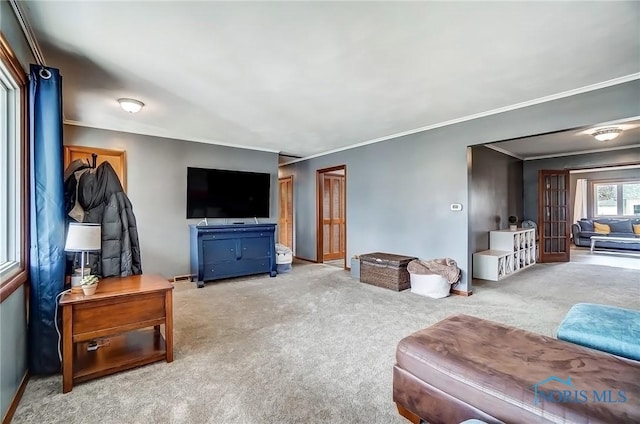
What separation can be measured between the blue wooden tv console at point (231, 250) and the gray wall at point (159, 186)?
0.30 m

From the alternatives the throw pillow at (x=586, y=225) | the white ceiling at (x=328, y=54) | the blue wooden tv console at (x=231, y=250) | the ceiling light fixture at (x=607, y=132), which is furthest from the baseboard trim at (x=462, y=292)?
the throw pillow at (x=586, y=225)

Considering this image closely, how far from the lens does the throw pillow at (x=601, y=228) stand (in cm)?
823

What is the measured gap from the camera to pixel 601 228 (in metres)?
8.30

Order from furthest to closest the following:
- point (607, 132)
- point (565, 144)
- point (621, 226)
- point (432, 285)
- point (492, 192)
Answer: point (621, 226) → point (492, 192) → point (565, 144) → point (607, 132) → point (432, 285)

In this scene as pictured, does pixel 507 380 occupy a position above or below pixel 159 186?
below

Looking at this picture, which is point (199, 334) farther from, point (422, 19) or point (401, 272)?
point (422, 19)

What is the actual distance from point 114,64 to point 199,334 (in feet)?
8.13

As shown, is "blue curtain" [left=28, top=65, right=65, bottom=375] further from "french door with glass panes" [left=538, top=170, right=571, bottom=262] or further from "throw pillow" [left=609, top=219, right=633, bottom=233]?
"throw pillow" [left=609, top=219, right=633, bottom=233]

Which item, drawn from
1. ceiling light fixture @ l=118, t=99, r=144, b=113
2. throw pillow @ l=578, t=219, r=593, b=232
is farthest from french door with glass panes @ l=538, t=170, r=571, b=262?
ceiling light fixture @ l=118, t=99, r=144, b=113

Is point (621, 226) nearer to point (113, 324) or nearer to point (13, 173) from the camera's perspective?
point (113, 324)

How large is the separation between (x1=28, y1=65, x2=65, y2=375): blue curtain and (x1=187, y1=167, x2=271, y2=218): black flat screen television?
2842 mm

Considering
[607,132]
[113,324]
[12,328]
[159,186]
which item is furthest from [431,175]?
[12,328]

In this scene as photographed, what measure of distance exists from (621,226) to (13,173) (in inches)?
469

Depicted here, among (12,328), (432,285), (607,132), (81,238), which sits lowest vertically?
(432,285)
